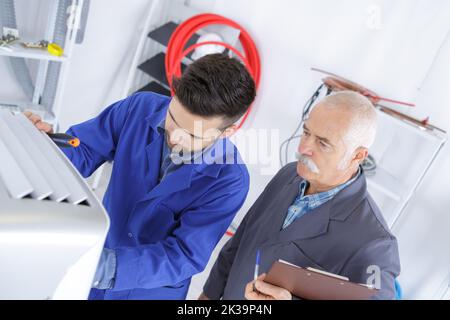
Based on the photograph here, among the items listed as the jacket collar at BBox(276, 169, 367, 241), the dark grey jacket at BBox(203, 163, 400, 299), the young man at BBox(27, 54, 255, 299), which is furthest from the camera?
the jacket collar at BBox(276, 169, 367, 241)

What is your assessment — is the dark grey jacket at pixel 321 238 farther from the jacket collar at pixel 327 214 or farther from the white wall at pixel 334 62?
the white wall at pixel 334 62

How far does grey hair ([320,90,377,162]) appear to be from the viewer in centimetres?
153

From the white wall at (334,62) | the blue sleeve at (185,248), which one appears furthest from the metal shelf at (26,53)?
the blue sleeve at (185,248)

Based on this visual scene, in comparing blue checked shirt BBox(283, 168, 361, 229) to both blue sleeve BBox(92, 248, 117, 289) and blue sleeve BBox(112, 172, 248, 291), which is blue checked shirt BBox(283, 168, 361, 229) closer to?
blue sleeve BBox(112, 172, 248, 291)

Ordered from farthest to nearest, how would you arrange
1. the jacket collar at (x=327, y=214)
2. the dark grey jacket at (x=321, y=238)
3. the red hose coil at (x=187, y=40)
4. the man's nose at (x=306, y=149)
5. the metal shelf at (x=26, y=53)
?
the red hose coil at (x=187, y=40) < the metal shelf at (x=26, y=53) < the man's nose at (x=306, y=149) < the jacket collar at (x=327, y=214) < the dark grey jacket at (x=321, y=238)

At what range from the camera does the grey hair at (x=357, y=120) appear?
5.03ft

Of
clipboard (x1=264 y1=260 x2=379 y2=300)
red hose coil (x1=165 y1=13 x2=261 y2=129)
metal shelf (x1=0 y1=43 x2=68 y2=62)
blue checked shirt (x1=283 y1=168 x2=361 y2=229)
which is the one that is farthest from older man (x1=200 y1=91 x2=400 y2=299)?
red hose coil (x1=165 y1=13 x2=261 y2=129)

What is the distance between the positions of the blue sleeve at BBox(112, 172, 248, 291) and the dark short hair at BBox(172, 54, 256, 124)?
9.3 inches

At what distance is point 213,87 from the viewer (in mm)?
1233

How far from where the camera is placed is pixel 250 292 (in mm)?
1283

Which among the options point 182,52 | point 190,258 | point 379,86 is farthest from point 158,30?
point 190,258

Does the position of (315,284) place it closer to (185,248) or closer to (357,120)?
(185,248)

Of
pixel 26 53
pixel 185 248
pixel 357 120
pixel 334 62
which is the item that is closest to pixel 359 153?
pixel 357 120

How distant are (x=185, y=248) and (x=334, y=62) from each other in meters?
2.15
